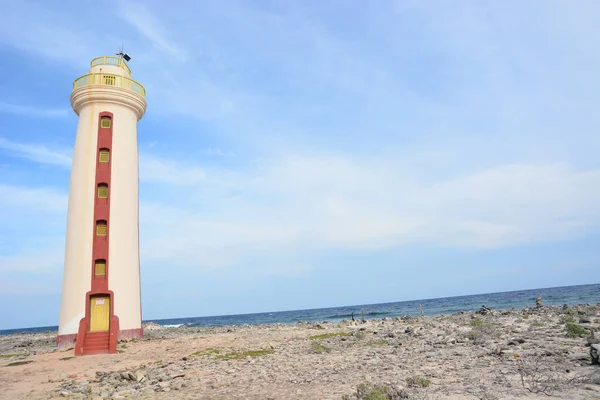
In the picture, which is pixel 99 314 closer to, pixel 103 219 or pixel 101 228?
pixel 101 228

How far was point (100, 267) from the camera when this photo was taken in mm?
23547

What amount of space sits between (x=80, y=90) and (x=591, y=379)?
27655 mm

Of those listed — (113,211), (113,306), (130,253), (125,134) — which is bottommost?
(113,306)

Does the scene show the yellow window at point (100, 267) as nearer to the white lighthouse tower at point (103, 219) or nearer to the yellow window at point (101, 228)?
the white lighthouse tower at point (103, 219)

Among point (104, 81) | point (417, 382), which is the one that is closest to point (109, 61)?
point (104, 81)

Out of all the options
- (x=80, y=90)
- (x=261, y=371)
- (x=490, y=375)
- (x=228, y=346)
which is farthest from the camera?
(x=80, y=90)

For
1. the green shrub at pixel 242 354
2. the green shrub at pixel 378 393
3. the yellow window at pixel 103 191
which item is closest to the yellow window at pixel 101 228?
the yellow window at pixel 103 191

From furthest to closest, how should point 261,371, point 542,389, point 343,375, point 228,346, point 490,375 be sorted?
point 228,346, point 261,371, point 343,375, point 490,375, point 542,389

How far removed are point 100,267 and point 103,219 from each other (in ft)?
8.79

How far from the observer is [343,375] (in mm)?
11859

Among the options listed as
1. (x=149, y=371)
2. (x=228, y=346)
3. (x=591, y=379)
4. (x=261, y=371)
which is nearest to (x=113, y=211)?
(x=228, y=346)

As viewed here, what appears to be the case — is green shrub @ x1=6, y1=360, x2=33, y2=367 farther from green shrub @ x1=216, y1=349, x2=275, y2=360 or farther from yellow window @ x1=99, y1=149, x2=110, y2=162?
yellow window @ x1=99, y1=149, x2=110, y2=162

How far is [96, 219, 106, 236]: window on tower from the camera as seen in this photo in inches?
940

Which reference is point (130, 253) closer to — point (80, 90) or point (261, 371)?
point (80, 90)
